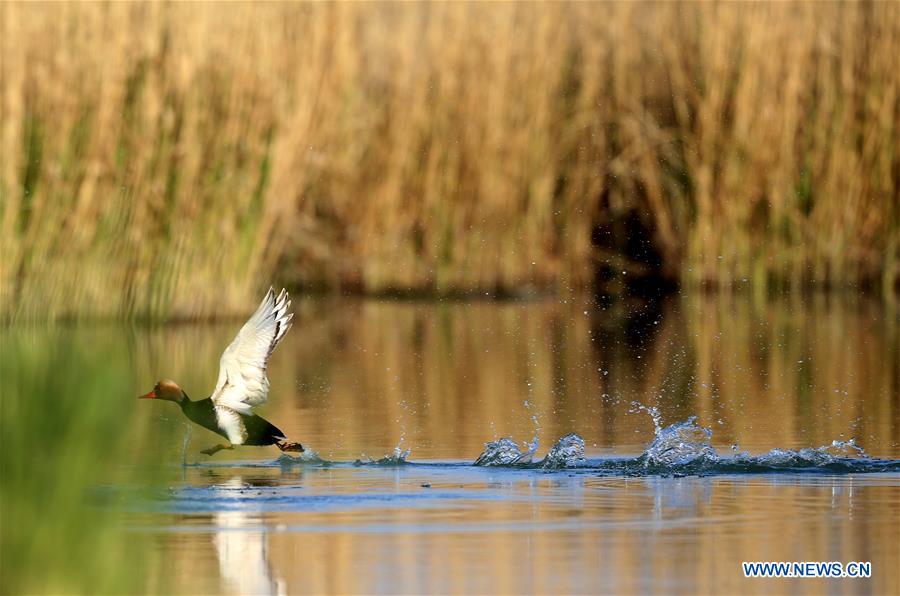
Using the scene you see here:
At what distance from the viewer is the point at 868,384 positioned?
362 inches

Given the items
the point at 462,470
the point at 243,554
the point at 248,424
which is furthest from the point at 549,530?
the point at 248,424

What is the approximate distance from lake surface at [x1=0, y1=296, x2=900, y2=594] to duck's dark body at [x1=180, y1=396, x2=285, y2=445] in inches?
5.7

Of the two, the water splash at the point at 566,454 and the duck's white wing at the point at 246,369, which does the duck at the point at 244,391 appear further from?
the water splash at the point at 566,454

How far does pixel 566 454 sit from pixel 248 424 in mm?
1105

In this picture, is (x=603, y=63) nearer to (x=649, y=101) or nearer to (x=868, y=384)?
(x=649, y=101)

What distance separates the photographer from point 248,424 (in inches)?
262

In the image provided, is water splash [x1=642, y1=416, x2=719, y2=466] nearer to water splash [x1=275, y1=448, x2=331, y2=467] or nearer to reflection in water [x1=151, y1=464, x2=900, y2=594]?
reflection in water [x1=151, y1=464, x2=900, y2=594]

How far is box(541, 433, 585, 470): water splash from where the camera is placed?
6664 mm

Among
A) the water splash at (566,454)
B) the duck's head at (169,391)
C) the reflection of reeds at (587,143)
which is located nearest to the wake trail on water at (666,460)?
the water splash at (566,454)

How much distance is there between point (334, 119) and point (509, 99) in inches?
57.8

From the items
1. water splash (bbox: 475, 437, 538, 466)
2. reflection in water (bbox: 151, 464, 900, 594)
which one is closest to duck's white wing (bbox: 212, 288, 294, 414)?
reflection in water (bbox: 151, 464, 900, 594)

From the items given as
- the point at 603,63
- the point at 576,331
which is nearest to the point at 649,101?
the point at 603,63

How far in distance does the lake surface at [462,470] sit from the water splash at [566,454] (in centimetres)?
1

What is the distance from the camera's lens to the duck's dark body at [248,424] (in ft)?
21.8
